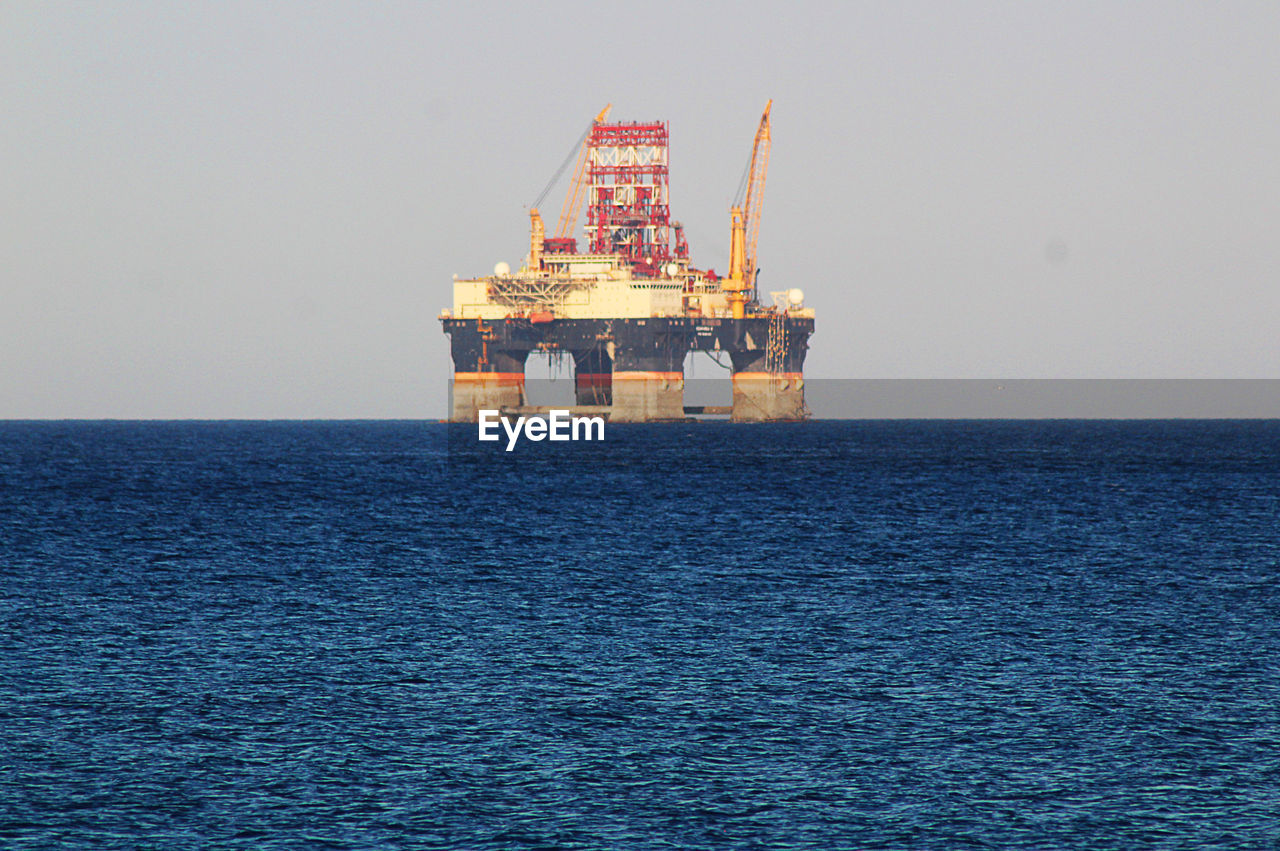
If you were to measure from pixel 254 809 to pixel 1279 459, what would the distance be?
183 meters

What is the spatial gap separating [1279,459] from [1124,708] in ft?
551

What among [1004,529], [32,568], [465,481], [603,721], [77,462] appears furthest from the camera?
[77,462]

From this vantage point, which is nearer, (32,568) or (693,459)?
(32,568)

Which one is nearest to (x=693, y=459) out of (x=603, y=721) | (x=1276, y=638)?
(x=1276, y=638)

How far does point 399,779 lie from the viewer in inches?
1088

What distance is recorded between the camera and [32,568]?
203 feet

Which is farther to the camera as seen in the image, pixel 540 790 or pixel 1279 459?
pixel 1279 459

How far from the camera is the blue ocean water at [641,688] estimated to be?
25.6m

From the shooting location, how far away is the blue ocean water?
2558 cm

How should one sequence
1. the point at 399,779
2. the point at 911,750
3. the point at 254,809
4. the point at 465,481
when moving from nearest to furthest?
1. the point at 254,809
2. the point at 399,779
3. the point at 911,750
4. the point at 465,481

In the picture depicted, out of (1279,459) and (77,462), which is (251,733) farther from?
(1279,459)

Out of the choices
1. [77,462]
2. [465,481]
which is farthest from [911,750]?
[77,462]

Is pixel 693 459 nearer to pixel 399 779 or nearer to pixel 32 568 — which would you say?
pixel 32 568

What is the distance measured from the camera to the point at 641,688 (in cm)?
3556
